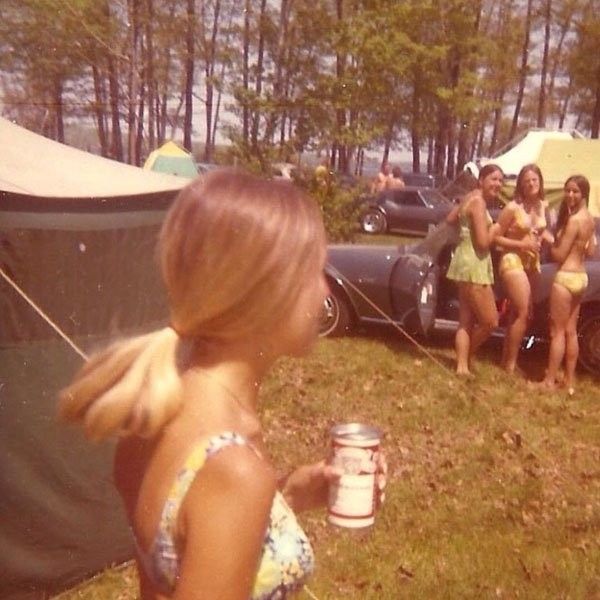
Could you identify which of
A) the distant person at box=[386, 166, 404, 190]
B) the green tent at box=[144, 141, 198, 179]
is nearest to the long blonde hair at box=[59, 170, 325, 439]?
the green tent at box=[144, 141, 198, 179]

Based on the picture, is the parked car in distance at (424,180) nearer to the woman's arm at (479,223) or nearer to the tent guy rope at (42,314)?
the woman's arm at (479,223)

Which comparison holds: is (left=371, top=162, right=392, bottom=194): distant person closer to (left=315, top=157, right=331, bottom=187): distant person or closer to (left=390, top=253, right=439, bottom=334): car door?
(left=315, top=157, right=331, bottom=187): distant person

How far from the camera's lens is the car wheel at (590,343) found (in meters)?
7.86

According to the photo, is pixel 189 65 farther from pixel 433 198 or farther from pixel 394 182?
pixel 394 182

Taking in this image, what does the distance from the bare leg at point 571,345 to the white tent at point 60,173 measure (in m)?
3.90

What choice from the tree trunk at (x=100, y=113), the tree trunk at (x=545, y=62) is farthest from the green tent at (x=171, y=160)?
the tree trunk at (x=545, y=62)

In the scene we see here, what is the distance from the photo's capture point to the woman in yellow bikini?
279 inches

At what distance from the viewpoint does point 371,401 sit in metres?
7.21

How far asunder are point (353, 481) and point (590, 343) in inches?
251

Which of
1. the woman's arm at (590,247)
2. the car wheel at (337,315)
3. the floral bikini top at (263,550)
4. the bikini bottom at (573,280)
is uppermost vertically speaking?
the floral bikini top at (263,550)

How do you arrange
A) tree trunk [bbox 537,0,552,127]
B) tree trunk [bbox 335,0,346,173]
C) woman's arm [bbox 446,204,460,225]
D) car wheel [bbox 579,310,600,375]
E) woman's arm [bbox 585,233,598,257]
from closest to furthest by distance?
woman's arm [bbox 585,233,598,257]
woman's arm [bbox 446,204,460,225]
car wheel [bbox 579,310,600,375]
tree trunk [bbox 335,0,346,173]
tree trunk [bbox 537,0,552,127]

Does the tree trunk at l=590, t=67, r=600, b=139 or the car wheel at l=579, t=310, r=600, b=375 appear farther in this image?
the tree trunk at l=590, t=67, r=600, b=139

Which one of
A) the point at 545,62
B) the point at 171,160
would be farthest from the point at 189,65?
the point at 545,62

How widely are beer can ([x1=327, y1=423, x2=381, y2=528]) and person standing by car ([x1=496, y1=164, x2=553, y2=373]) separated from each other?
18.5 ft
